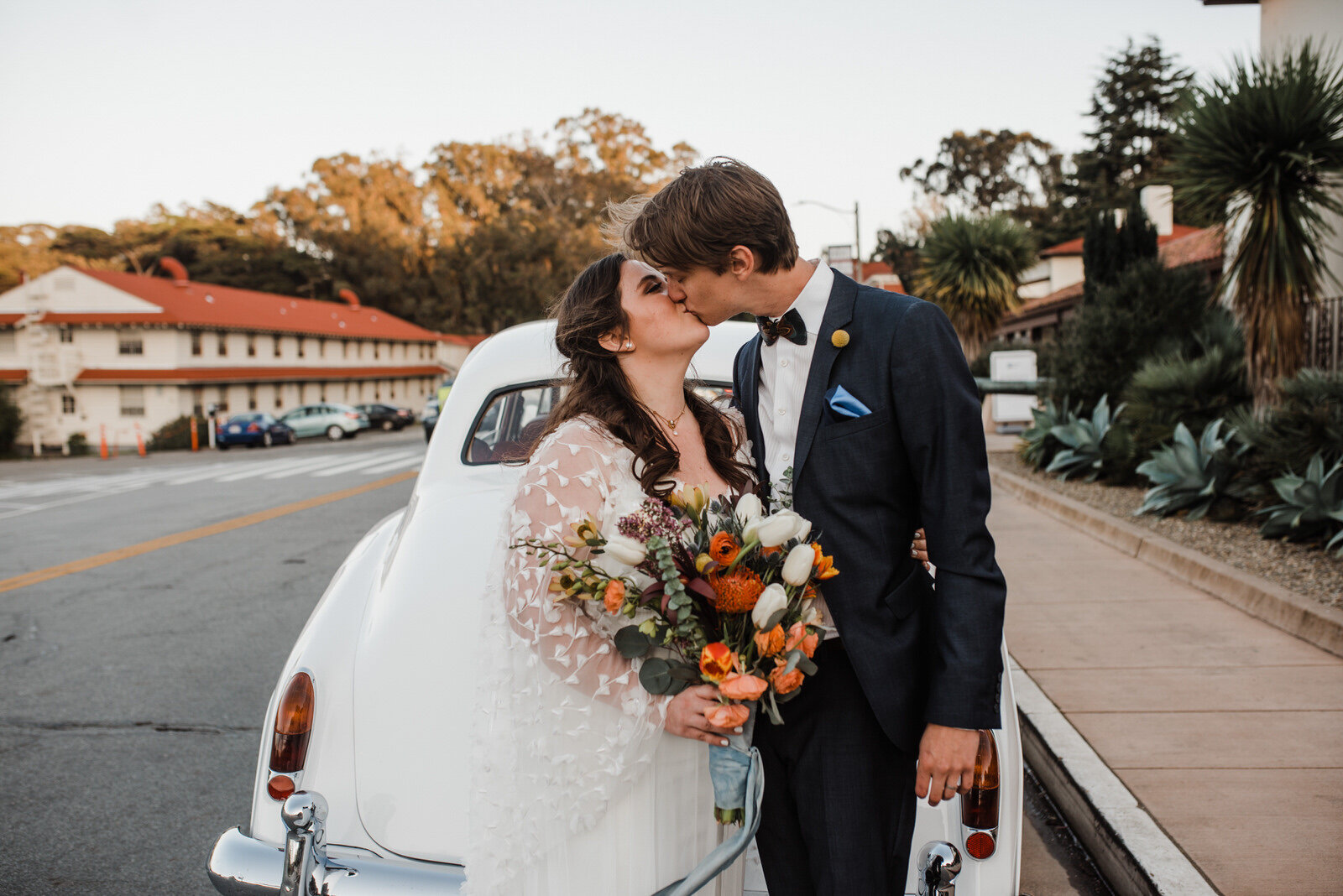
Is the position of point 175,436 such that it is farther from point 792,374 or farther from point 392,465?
point 792,374

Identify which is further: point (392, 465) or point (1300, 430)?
point (392, 465)

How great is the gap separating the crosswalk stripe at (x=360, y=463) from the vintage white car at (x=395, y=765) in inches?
645

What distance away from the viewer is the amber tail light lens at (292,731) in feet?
8.38

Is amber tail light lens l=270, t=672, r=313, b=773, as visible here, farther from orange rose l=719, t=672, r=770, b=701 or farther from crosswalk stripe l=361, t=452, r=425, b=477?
crosswalk stripe l=361, t=452, r=425, b=477

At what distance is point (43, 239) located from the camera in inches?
2463

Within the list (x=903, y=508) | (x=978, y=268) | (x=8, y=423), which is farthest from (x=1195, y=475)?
(x=8, y=423)

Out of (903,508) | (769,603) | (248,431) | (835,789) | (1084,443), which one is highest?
(903,508)

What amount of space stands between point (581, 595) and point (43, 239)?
247ft

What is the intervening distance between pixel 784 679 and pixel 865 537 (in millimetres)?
357

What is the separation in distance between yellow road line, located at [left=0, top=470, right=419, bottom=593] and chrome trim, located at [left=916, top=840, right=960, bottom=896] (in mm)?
8800

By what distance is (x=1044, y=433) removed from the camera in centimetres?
1190

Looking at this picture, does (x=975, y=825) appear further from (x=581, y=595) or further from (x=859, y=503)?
(x=581, y=595)

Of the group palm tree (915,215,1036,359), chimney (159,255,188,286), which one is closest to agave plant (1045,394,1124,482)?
palm tree (915,215,1036,359)

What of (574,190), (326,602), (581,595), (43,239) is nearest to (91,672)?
(326,602)
